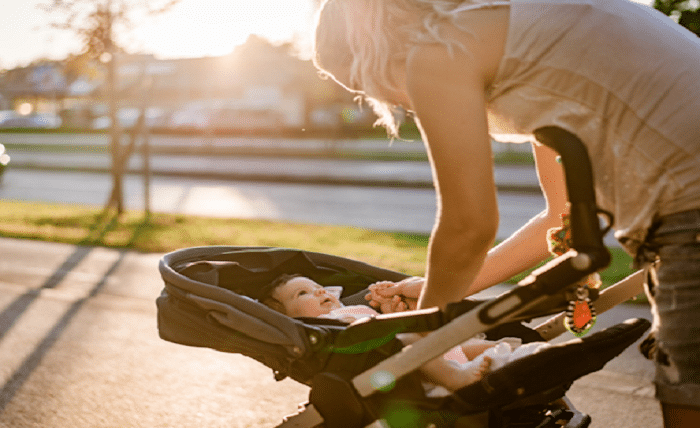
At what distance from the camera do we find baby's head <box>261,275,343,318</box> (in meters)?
2.98

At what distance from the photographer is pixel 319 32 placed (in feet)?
6.58

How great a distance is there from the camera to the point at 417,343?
2035mm

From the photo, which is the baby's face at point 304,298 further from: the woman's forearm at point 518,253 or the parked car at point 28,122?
the parked car at point 28,122

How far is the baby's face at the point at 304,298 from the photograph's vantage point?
2.97 metres

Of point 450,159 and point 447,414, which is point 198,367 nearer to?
point 447,414

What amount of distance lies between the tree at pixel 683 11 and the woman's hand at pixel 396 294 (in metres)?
3.83

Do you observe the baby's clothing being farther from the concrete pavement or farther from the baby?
the concrete pavement

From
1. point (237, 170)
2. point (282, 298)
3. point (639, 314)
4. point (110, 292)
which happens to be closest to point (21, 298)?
point (110, 292)

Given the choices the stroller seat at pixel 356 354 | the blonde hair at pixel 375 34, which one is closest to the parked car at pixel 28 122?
the stroller seat at pixel 356 354

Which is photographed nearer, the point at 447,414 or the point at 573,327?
the point at 447,414

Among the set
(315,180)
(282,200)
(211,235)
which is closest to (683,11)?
(211,235)

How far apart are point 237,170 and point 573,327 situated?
18.3 m

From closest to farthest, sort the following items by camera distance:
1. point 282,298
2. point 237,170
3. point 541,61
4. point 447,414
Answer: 1. point 541,61
2. point 447,414
3. point 282,298
4. point 237,170

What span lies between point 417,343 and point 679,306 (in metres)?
0.67
